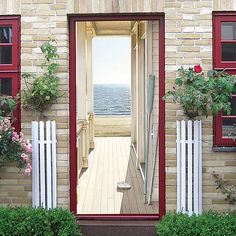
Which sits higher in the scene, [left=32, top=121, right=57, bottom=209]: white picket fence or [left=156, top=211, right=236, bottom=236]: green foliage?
[left=32, top=121, right=57, bottom=209]: white picket fence

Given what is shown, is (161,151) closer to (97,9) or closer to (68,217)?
(68,217)

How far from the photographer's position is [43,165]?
563cm

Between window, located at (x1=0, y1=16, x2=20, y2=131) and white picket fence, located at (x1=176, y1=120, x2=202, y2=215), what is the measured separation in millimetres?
1820

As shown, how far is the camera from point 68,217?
523 cm

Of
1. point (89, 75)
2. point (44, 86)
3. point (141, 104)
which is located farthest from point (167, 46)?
point (89, 75)

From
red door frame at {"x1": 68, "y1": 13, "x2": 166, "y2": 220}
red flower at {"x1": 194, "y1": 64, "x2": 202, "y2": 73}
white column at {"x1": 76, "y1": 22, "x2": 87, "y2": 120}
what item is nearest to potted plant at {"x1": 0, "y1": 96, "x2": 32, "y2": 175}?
red door frame at {"x1": 68, "y1": 13, "x2": 166, "y2": 220}

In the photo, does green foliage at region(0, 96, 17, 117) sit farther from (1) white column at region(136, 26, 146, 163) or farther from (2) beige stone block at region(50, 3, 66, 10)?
(1) white column at region(136, 26, 146, 163)

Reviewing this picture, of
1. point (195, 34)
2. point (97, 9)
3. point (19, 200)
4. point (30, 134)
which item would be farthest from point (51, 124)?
point (195, 34)

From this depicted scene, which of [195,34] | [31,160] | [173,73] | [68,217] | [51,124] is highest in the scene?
[195,34]

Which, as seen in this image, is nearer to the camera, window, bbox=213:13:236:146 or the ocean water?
window, bbox=213:13:236:146

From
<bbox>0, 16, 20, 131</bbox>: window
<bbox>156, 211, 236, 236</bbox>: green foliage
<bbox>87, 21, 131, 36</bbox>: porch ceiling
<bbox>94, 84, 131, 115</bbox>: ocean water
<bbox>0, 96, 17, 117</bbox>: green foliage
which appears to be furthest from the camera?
<bbox>94, 84, 131, 115</bbox>: ocean water

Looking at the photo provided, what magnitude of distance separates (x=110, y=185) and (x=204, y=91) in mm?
3433

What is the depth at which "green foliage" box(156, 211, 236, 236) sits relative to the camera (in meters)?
4.94

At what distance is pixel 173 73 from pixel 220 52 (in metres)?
0.56
